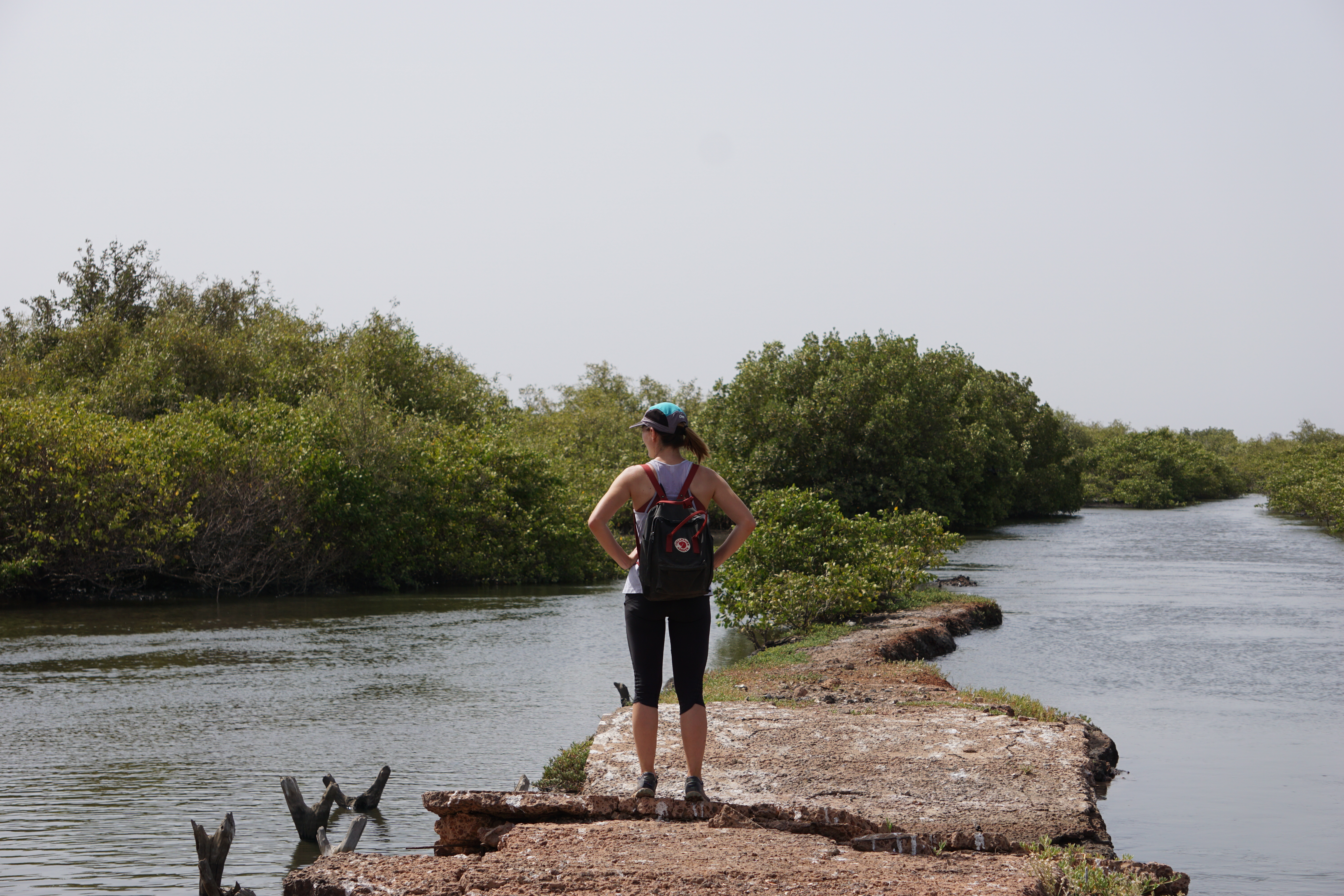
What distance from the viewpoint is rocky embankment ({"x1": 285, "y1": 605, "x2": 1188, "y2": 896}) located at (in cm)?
511

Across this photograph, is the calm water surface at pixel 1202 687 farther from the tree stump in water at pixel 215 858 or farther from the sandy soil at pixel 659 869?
the tree stump in water at pixel 215 858

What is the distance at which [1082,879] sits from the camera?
532cm

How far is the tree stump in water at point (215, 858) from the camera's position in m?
7.12

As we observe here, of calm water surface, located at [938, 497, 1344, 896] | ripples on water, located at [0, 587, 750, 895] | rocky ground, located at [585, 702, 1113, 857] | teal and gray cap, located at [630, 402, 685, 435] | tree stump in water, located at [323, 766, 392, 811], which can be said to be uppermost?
teal and gray cap, located at [630, 402, 685, 435]

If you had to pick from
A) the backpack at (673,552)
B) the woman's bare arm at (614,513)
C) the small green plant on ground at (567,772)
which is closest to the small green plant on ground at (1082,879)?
the backpack at (673,552)

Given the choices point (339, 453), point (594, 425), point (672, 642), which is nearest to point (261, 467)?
point (339, 453)

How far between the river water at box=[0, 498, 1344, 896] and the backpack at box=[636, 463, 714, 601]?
12.3ft

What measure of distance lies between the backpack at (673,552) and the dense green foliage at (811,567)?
12.6 meters

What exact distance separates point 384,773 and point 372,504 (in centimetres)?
2224

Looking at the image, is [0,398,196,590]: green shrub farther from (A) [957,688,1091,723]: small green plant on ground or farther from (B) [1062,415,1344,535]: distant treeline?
(B) [1062,415,1344,535]: distant treeline

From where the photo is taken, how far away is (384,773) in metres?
9.40

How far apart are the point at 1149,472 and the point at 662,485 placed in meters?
94.4

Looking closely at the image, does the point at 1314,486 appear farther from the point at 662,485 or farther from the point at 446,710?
the point at 662,485

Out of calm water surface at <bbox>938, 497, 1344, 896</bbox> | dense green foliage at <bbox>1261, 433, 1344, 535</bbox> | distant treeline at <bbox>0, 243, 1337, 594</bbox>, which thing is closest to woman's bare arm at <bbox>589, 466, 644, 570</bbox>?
calm water surface at <bbox>938, 497, 1344, 896</bbox>
